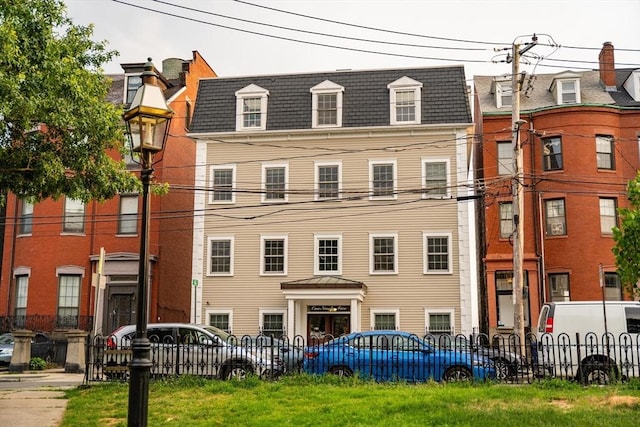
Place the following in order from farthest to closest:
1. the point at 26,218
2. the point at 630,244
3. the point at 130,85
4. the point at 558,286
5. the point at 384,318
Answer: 1. the point at 130,85
2. the point at 26,218
3. the point at 558,286
4. the point at 384,318
5. the point at 630,244

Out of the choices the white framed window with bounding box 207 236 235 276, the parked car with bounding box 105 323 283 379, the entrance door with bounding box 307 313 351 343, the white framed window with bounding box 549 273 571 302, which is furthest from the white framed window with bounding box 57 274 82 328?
the white framed window with bounding box 549 273 571 302

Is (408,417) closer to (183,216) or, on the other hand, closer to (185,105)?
(183,216)

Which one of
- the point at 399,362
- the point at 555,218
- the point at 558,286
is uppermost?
the point at 555,218

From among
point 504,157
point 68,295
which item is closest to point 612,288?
point 504,157

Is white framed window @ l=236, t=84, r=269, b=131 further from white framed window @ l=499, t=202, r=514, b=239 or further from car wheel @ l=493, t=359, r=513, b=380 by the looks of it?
car wheel @ l=493, t=359, r=513, b=380

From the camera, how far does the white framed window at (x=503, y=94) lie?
122 feet

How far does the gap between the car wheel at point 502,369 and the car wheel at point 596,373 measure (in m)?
1.54

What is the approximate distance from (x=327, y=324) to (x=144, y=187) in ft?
78.6

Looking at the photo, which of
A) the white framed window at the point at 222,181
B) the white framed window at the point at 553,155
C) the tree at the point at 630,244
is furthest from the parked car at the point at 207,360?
the white framed window at the point at 553,155

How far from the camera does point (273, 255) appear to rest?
33438mm

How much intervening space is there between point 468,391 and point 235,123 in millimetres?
23633

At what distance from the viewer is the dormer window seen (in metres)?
36.3

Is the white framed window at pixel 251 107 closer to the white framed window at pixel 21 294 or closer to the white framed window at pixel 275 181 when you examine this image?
the white framed window at pixel 275 181

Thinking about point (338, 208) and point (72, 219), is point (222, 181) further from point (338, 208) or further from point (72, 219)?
point (72, 219)
